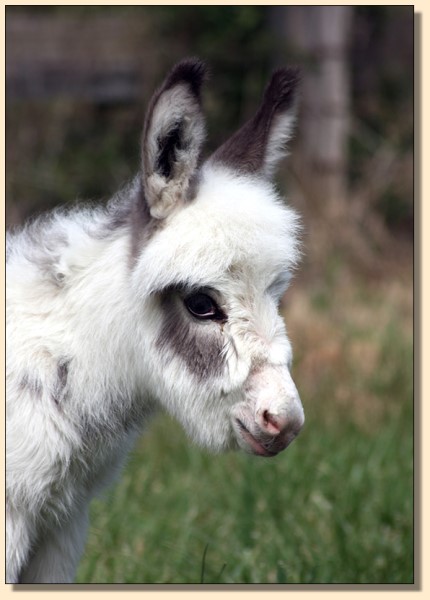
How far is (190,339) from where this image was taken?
133 inches

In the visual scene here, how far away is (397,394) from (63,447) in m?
4.77

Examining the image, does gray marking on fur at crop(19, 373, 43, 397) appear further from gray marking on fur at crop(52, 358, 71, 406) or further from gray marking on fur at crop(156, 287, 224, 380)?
gray marking on fur at crop(156, 287, 224, 380)

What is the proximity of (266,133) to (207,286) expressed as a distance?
762 millimetres

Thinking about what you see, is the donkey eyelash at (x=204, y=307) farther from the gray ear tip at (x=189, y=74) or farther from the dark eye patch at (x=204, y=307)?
the gray ear tip at (x=189, y=74)

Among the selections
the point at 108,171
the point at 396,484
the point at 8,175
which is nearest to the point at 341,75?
the point at 108,171

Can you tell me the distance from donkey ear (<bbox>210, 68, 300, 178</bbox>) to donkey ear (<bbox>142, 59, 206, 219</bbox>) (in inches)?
11.5

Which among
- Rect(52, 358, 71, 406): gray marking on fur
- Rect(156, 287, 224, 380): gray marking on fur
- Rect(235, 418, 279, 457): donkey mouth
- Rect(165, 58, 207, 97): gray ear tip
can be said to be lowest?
Rect(52, 358, 71, 406): gray marking on fur

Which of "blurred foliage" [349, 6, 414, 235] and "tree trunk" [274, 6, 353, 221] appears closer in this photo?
"tree trunk" [274, 6, 353, 221]

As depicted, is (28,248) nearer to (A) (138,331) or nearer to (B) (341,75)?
(A) (138,331)

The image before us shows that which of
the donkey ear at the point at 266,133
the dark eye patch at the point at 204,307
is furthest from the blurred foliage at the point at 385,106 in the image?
the dark eye patch at the point at 204,307

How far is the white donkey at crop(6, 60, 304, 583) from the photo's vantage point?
3258 millimetres

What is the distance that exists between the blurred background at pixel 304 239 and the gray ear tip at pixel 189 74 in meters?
2.27

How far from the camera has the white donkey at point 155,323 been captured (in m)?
3.26

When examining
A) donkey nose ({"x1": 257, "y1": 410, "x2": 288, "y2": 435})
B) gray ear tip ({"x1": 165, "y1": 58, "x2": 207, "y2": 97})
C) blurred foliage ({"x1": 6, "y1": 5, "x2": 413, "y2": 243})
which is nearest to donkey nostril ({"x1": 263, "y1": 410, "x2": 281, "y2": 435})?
donkey nose ({"x1": 257, "y1": 410, "x2": 288, "y2": 435})
